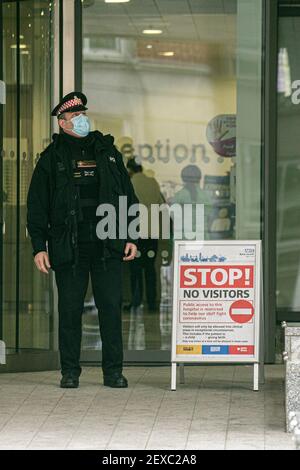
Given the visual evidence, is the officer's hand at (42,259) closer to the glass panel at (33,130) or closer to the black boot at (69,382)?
→ the black boot at (69,382)

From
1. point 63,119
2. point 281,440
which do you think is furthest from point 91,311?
point 281,440

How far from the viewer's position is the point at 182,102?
10.2 m

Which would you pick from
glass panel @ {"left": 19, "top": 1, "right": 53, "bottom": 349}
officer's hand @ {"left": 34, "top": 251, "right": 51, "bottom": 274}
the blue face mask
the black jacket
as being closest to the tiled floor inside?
glass panel @ {"left": 19, "top": 1, "right": 53, "bottom": 349}

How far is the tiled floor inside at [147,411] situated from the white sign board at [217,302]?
29 cm

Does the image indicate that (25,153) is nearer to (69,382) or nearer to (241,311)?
(69,382)

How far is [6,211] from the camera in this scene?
9969 mm

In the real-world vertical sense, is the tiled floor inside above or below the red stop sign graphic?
below

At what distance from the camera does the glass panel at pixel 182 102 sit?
10.1m

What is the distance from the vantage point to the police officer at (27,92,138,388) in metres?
8.92

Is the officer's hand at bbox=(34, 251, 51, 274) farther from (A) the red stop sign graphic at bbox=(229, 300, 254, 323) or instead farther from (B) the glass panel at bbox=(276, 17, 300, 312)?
(B) the glass panel at bbox=(276, 17, 300, 312)

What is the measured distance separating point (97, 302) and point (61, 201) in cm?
74

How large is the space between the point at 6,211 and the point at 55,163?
1119 mm

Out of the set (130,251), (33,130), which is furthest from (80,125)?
(33,130)
